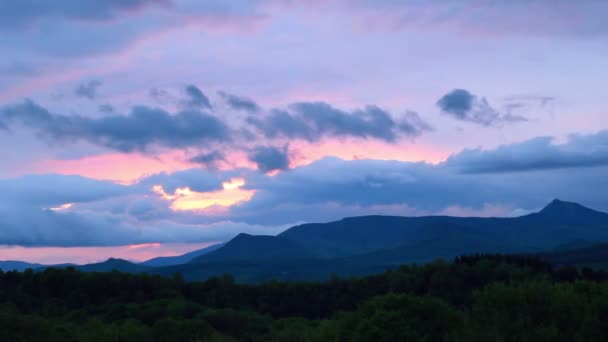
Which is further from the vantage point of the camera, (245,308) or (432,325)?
(245,308)

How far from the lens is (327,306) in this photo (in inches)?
3561

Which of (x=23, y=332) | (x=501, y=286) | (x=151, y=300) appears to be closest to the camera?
(x=501, y=286)

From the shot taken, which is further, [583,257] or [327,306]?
[583,257]

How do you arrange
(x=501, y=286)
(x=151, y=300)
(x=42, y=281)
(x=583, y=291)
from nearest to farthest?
1. (x=501, y=286)
2. (x=583, y=291)
3. (x=151, y=300)
4. (x=42, y=281)

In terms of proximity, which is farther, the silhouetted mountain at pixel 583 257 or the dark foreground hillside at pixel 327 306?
the silhouetted mountain at pixel 583 257

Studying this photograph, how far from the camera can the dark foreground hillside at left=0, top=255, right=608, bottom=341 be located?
3450cm

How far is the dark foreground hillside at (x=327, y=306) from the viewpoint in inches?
1358

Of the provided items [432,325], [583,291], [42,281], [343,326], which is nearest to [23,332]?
[343,326]

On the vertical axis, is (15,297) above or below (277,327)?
above

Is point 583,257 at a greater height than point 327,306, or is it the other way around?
point 583,257

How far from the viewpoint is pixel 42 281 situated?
91500 millimetres

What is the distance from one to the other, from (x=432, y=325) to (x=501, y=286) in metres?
4.04

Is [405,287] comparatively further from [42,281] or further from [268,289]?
[42,281]

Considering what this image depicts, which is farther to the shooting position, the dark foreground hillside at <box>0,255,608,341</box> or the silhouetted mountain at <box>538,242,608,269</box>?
the silhouetted mountain at <box>538,242,608,269</box>
